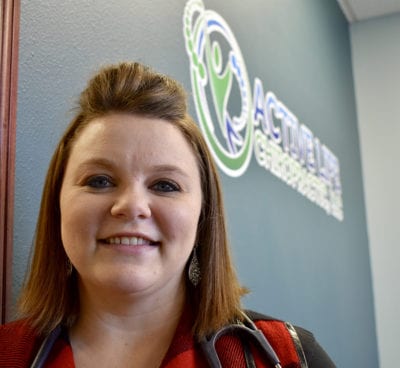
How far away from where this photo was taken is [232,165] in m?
1.86

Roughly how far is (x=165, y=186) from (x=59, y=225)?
21 centimetres

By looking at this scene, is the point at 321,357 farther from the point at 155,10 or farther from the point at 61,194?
the point at 155,10

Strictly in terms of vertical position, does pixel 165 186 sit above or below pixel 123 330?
above

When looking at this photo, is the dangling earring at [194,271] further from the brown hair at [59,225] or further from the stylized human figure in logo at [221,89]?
the stylized human figure in logo at [221,89]

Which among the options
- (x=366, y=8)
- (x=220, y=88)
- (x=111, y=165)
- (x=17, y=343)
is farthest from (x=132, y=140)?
(x=366, y=8)

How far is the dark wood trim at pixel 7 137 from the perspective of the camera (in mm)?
962

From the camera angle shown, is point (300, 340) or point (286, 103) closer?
point (300, 340)

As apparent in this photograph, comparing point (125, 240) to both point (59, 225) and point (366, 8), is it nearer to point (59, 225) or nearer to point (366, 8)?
point (59, 225)

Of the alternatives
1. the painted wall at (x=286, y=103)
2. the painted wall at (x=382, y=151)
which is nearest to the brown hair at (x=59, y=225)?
the painted wall at (x=286, y=103)

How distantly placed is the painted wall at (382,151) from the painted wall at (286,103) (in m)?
0.13

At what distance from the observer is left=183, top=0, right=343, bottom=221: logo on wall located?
1.75 metres

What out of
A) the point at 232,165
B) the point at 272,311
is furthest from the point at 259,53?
the point at 272,311

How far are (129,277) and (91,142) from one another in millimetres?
228

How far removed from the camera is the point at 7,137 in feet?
3.20
